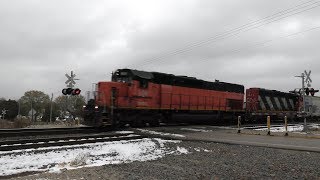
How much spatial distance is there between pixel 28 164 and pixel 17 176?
136cm

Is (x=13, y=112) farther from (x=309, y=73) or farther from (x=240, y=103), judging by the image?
(x=309, y=73)

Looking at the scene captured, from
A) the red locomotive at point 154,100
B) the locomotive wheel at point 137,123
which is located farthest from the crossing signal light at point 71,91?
the locomotive wheel at point 137,123

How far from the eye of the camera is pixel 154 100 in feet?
76.7

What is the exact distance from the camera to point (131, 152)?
38.9ft

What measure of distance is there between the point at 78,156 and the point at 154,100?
13.4 meters

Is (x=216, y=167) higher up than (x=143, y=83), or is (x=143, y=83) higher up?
(x=143, y=83)

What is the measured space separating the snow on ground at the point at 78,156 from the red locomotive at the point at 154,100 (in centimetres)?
718

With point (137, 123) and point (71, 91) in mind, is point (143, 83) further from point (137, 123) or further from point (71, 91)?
point (71, 91)

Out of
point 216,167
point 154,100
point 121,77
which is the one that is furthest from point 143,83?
point 216,167

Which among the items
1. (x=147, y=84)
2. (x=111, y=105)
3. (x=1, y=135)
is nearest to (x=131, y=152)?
(x=1, y=135)

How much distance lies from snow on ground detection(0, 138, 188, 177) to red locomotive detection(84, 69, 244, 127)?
718 cm

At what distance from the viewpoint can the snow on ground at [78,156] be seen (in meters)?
8.98

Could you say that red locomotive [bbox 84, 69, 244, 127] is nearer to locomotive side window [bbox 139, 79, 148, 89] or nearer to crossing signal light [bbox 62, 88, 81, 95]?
locomotive side window [bbox 139, 79, 148, 89]

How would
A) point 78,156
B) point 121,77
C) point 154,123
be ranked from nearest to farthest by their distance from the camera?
point 78,156 → point 121,77 → point 154,123
